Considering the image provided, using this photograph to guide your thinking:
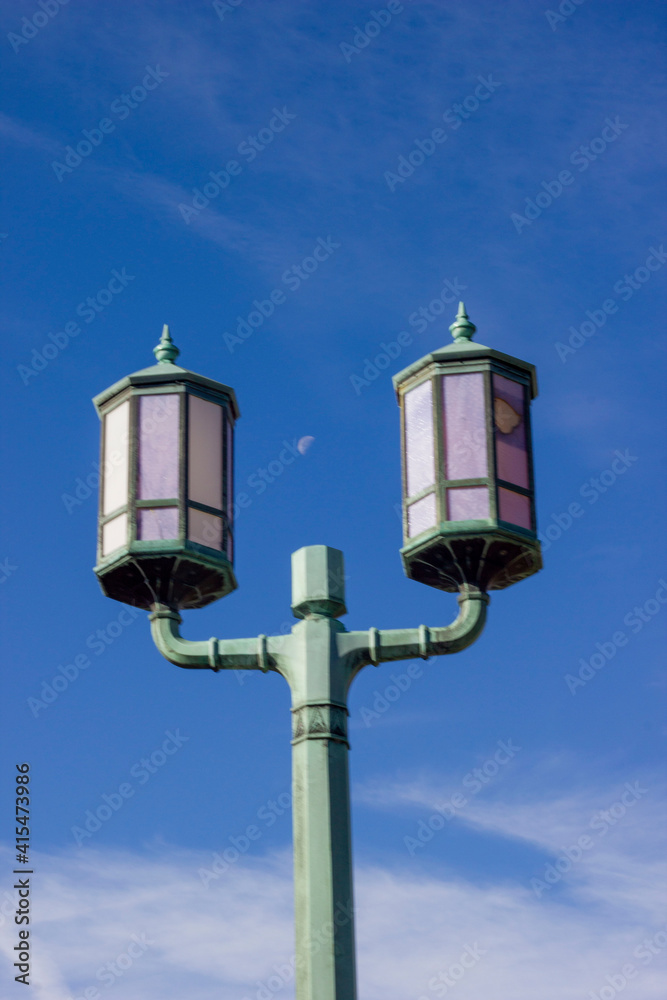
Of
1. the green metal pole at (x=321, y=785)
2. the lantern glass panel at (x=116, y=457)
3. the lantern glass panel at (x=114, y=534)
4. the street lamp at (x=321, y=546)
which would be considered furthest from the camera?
the lantern glass panel at (x=116, y=457)

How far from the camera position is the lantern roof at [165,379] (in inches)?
344

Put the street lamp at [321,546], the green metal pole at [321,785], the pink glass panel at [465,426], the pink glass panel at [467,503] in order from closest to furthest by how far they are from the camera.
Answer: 1. the green metal pole at [321,785]
2. the street lamp at [321,546]
3. the pink glass panel at [467,503]
4. the pink glass panel at [465,426]

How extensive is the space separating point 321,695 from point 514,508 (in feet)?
4.65

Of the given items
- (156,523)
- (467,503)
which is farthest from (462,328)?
(156,523)

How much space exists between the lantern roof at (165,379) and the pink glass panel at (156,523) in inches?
29.2

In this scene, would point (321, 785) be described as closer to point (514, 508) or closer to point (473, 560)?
point (473, 560)

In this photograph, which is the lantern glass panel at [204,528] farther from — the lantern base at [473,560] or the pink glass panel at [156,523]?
the lantern base at [473,560]

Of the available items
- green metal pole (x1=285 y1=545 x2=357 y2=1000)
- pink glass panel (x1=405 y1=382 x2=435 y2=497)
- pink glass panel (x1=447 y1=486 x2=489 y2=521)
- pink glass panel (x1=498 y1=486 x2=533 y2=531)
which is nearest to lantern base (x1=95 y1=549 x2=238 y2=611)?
green metal pole (x1=285 y1=545 x2=357 y2=1000)

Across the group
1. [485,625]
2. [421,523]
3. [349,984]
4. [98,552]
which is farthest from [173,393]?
[349,984]

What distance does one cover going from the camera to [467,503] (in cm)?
830

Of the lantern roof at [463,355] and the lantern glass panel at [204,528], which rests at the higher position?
the lantern roof at [463,355]

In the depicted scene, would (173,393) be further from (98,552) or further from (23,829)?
(23,829)

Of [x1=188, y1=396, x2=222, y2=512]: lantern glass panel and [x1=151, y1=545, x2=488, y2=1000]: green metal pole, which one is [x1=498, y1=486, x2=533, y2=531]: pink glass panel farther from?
[x1=188, y1=396, x2=222, y2=512]: lantern glass panel

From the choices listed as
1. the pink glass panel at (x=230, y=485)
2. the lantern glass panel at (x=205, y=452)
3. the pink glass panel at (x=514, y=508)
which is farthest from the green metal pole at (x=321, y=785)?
the pink glass panel at (x=514, y=508)
